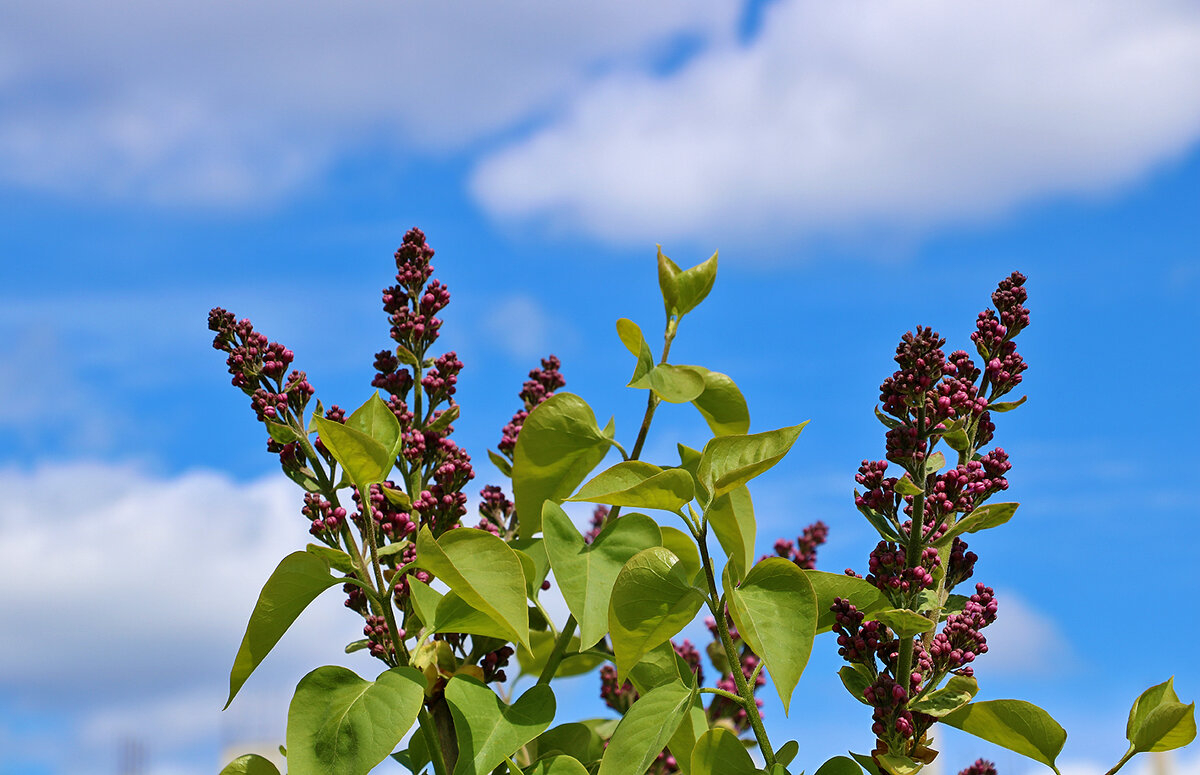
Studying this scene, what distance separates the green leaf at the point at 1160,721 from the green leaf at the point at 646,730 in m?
0.49

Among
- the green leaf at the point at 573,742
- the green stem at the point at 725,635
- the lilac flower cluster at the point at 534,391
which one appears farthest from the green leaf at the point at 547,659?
the green stem at the point at 725,635

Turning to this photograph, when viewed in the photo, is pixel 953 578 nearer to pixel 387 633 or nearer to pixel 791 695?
pixel 791 695

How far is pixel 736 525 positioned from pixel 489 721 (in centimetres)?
35

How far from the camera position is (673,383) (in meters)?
→ 1.29

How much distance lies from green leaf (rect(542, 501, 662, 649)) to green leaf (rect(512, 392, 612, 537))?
0.14 m

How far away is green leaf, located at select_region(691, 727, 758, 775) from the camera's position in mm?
1092

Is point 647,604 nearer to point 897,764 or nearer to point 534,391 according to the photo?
point 897,764

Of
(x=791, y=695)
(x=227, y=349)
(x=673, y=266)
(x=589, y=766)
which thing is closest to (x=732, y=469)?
(x=791, y=695)

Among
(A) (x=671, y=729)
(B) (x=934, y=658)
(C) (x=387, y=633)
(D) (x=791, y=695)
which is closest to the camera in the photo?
(D) (x=791, y=695)

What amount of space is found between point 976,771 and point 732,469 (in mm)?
574

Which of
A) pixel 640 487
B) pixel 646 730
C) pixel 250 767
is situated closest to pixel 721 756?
pixel 646 730

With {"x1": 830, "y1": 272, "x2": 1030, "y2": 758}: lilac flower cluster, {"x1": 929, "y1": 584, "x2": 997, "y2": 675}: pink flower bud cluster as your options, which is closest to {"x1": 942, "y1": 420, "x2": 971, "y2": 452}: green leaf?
{"x1": 830, "y1": 272, "x2": 1030, "y2": 758}: lilac flower cluster

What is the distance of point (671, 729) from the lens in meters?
1.03

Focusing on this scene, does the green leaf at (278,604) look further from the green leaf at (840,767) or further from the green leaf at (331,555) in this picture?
the green leaf at (840,767)
